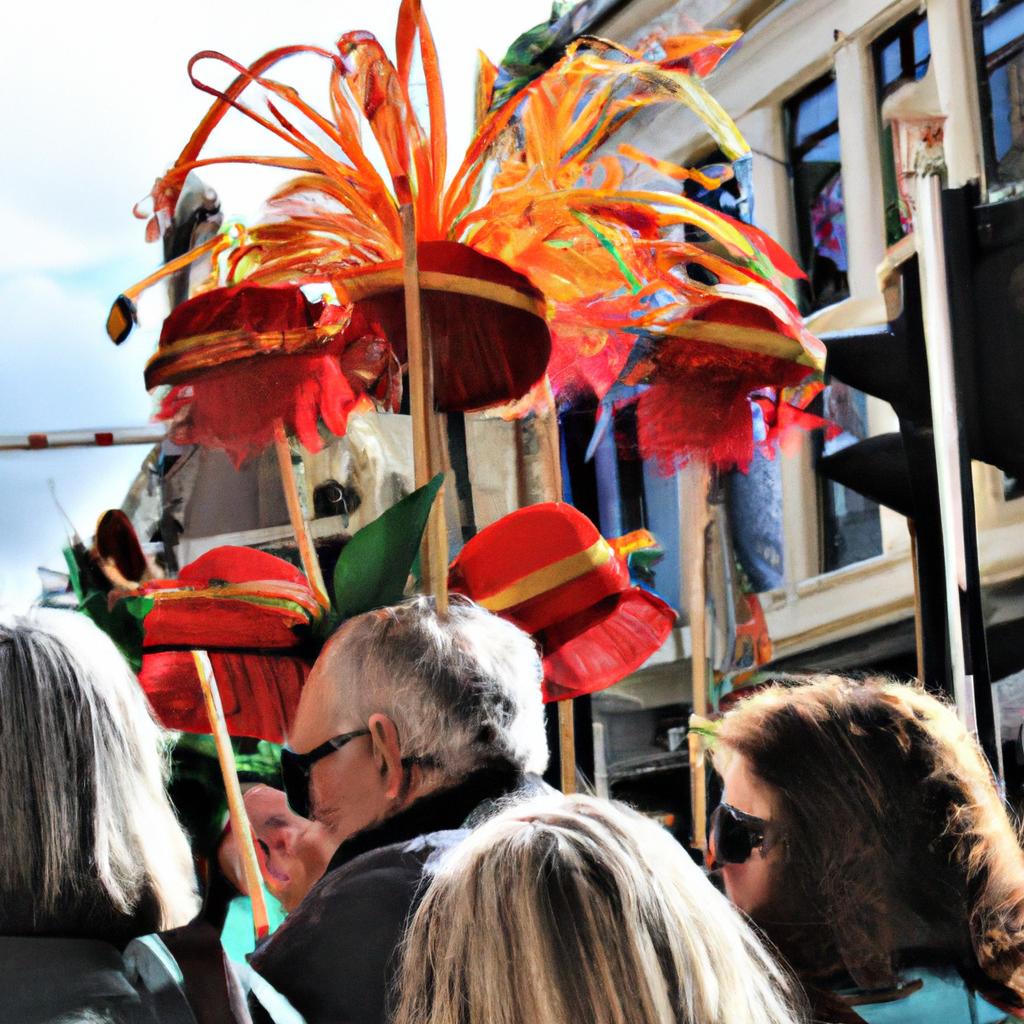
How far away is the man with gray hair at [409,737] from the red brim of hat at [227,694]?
0.34 metres

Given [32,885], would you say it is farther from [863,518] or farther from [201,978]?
[863,518]

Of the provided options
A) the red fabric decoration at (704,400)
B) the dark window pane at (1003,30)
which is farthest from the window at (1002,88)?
the red fabric decoration at (704,400)

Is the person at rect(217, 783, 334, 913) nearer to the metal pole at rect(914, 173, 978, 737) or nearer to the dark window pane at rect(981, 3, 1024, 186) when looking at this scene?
the metal pole at rect(914, 173, 978, 737)

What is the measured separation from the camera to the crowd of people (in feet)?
2.54

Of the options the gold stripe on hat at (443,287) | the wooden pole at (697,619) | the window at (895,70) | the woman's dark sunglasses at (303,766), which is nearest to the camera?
the woman's dark sunglasses at (303,766)

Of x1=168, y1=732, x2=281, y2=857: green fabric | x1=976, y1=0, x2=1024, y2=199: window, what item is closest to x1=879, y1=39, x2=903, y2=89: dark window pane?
x1=976, y1=0, x2=1024, y2=199: window

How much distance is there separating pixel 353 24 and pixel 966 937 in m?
1.54

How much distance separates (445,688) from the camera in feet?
4.12

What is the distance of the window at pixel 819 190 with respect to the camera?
1844 millimetres

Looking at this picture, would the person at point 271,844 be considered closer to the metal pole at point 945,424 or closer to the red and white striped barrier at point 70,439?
the red and white striped barrier at point 70,439

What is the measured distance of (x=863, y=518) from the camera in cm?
180

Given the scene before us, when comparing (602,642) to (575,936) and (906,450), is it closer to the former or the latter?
(906,450)

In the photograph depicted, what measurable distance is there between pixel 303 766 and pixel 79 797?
275mm

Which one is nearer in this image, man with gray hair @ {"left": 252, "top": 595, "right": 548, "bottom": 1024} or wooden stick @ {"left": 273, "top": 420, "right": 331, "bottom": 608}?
man with gray hair @ {"left": 252, "top": 595, "right": 548, "bottom": 1024}
